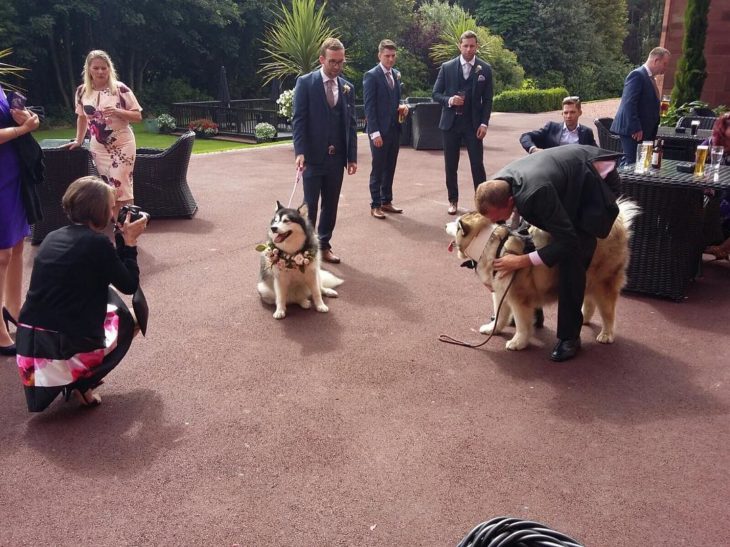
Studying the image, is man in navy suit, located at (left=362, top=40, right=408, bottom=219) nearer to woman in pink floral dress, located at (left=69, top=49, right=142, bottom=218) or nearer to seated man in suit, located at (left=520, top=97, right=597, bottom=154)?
seated man in suit, located at (left=520, top=97, right=597, bottom=154)

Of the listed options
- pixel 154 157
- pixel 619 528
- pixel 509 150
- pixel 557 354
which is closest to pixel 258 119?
pixel 509 150

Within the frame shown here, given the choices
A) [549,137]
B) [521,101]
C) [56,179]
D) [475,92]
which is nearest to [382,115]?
[475,92]

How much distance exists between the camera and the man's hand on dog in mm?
4027

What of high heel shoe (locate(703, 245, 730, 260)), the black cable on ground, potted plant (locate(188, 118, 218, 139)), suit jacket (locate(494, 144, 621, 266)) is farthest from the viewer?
potted plant (locate(188, 118, 218, 139))

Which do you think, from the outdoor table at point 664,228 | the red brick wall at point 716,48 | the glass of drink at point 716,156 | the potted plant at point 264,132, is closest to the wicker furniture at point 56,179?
the outdoor table at point 664,228

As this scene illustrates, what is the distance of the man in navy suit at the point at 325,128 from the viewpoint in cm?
593

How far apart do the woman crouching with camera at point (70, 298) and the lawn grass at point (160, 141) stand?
10755mm

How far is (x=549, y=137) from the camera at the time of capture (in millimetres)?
6480

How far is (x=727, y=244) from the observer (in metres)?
6.26

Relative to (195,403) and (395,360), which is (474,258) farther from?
(195,403)

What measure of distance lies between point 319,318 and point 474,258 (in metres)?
1.45

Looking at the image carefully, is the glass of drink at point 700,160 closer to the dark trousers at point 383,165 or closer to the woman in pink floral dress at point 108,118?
the dark trousers at point 383,165

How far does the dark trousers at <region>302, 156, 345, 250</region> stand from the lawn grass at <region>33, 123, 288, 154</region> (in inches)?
327

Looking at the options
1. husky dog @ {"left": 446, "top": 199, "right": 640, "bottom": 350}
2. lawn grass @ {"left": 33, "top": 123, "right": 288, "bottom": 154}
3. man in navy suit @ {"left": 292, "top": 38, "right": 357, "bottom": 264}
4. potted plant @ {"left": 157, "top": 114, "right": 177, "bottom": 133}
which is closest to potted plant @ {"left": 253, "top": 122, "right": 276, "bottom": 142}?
lawn grass @ {"left": 33, "top": 123, "right": 288, "bottom": 154}
